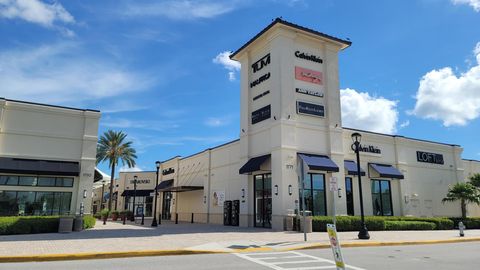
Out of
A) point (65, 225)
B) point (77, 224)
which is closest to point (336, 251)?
point (65, 225)

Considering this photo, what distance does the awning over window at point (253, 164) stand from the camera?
25.5 metres

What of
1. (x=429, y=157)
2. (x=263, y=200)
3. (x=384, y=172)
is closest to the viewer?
(x=263, y=200)

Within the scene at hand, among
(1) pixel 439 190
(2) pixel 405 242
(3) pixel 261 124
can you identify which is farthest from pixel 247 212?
(1) pixel 439 190

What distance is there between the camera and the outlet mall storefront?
2552cm

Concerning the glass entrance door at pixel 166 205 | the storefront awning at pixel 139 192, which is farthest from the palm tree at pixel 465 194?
the storefront awning at pixel 139 192

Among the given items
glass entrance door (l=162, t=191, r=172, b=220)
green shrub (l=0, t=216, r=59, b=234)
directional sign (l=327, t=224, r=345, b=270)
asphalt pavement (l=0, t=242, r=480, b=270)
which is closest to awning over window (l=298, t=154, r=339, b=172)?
asphalt pavement (l=0, t=242, r=480, b=270)

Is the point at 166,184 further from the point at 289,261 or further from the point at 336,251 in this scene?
the point at 336,251

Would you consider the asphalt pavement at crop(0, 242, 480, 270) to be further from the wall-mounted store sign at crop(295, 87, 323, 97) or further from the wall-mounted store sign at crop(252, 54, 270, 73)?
the wall-mounted store sign at crop(252, 54, 270, 73)

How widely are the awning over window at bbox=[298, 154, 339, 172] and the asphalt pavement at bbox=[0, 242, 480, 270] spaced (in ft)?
38.6

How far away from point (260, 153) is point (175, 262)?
55.7 feet

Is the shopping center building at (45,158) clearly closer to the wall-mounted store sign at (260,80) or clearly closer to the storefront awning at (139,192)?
the wall-mounted store sign at (260,80)

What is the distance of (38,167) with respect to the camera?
2633 cm

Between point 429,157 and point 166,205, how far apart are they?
31.8 metres

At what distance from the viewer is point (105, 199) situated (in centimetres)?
6900
